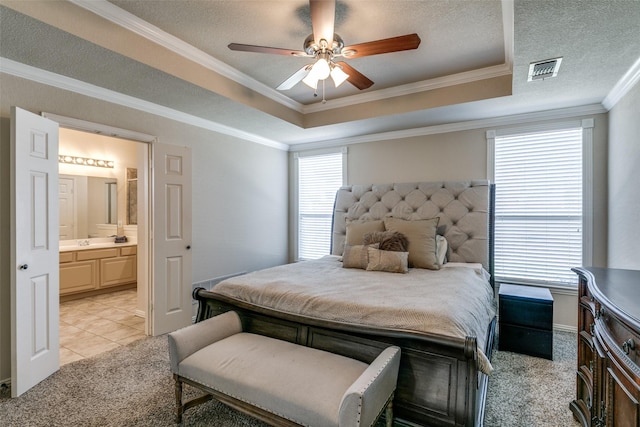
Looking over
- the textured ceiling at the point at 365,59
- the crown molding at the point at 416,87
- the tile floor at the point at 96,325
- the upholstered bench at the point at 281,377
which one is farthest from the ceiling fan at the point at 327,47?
the tile floor at the point at 96,325

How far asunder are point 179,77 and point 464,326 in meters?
2.89

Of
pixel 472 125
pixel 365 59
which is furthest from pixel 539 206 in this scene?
pixel 365 59

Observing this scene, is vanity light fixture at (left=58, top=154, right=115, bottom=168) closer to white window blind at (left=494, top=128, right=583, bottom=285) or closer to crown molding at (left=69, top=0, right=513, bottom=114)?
crown molding at (left=69, top=0, right=513, bottom=114)

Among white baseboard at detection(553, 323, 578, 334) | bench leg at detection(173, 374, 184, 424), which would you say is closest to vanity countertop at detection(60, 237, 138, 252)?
bench leg at detection(173, 374, 184, 424)

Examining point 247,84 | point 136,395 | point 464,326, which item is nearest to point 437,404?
point 464,326

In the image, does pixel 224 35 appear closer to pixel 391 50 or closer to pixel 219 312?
pixel 391 50

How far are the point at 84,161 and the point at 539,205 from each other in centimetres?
708

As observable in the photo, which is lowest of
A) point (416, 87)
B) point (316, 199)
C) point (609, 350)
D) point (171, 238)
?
point (609, 350)

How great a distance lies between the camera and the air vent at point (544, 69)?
2313 mm

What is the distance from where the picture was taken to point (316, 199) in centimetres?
514

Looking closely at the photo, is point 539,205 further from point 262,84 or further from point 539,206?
point 262,84

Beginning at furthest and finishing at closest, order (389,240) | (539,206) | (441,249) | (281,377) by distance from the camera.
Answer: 1. (539,206)
2. (441,249)
3. (389,240)
4. (281,377)

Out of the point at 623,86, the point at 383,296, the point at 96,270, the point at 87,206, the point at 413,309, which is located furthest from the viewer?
the point at 87,206

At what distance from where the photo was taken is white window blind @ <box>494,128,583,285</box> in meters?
3.40
